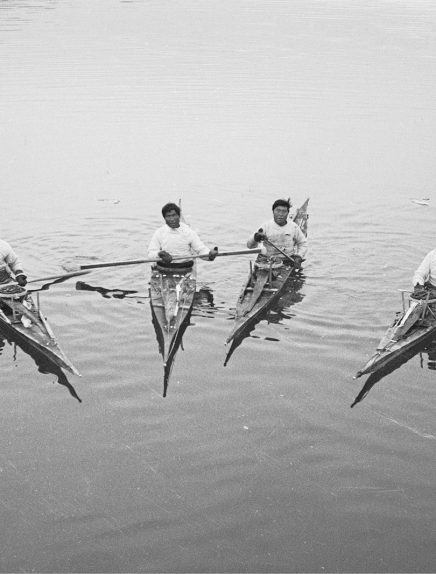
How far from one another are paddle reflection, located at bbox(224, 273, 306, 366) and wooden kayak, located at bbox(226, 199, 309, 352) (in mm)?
33

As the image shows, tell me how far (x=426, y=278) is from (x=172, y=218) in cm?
411

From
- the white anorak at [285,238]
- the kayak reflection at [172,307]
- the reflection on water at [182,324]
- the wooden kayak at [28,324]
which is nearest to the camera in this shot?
the wooden kayak at [28,324]

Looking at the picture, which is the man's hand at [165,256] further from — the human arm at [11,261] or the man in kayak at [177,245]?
the human arm at [11,261]

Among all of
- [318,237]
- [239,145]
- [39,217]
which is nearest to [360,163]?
[239,145]

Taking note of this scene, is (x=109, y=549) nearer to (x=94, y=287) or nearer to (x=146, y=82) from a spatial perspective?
(x=94, y=287)

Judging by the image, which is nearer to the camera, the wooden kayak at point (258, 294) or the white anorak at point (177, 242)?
the wooden kayak at point (258, 294)

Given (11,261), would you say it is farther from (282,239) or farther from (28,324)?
(282,239)

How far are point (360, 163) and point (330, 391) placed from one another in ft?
44.7

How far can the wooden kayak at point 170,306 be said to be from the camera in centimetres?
972

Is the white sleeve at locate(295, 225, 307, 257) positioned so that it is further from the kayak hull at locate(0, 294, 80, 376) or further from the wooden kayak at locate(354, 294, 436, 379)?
the kayak hull at locate(0, 294, 80, 376)

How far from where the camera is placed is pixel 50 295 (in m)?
12.2

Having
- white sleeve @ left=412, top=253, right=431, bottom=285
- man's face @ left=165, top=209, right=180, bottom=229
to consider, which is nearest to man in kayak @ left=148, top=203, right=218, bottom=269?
man's face @ left=165, top=209, right=180, bottom=229

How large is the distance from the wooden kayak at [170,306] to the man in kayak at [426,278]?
339cm

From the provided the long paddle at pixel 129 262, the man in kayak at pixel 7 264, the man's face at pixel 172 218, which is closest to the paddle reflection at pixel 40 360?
the man in kayak at pixel 7 264
